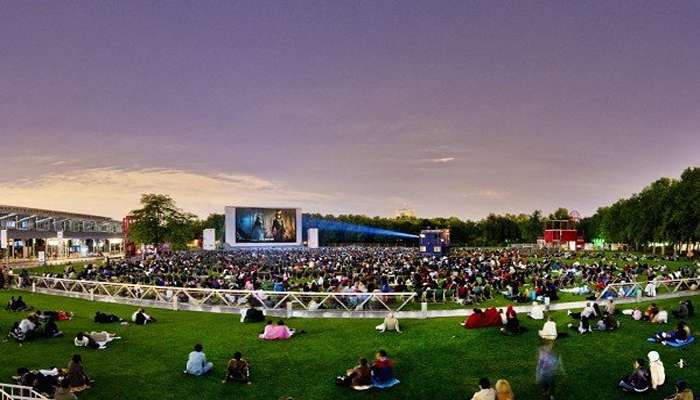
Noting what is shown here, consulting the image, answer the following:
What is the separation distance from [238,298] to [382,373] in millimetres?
13829

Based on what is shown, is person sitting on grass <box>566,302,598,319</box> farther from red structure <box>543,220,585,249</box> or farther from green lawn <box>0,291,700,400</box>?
red structure <box>543,220,585,249</box>

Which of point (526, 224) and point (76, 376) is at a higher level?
point (526, 224)

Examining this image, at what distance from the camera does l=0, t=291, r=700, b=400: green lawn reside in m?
13.9

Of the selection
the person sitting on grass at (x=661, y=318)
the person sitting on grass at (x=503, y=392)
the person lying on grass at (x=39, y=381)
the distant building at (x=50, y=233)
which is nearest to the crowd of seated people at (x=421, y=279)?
the person sitting on grass at (x=661, y=318)

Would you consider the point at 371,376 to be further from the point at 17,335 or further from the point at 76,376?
the point at 17,335

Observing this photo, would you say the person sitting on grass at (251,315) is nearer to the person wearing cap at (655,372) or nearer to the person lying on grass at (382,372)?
the person lying on grass at (382,372)

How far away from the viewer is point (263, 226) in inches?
3688

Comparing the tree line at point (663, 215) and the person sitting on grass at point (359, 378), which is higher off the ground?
the tree line at point (663, 215)

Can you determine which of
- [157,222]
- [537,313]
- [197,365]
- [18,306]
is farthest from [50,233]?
[537,313]

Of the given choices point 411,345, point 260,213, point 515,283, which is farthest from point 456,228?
point 411,345

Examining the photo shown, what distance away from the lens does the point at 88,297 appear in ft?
103

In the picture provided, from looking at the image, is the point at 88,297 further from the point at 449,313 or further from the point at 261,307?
the point at 449,313

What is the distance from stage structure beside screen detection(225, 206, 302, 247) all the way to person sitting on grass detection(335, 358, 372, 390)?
259 feet

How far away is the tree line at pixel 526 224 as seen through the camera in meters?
67.3
